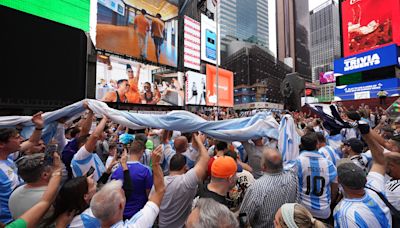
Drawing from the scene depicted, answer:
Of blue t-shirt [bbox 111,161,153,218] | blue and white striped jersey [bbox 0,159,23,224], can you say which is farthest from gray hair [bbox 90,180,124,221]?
blue and white striped jersey [bbox 0,159,23,224]

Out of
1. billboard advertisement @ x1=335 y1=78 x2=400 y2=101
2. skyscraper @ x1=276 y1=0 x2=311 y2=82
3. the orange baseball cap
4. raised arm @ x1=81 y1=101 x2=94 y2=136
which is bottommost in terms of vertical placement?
the orange baseball cap

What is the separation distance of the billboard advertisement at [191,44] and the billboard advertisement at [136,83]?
2.74 meters

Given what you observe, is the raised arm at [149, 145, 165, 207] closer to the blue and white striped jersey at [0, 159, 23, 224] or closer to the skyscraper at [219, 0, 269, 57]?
the blue and white striped jersey at [0, 159, 23, 224]

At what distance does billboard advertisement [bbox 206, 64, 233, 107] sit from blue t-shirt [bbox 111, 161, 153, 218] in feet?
67.9

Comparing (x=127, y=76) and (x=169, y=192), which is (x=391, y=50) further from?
(x=169, y=192)

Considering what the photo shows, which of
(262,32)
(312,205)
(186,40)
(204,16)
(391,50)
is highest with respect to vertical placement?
(262,32)

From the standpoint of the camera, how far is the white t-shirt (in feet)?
4.65

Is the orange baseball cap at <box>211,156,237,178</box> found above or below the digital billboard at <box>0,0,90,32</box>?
below

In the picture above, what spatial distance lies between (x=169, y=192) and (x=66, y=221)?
2.94ft

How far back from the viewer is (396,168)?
2.08 metres

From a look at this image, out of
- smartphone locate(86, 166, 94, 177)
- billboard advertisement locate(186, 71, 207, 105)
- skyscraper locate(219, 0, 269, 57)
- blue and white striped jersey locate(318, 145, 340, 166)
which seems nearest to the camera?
smartphone locate(86, 166, 94, 177)

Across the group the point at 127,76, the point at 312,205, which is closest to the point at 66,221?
the point at 312,205

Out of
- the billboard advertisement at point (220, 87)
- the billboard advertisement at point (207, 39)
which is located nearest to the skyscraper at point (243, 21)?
the billboard advertisement at point (207, 39)

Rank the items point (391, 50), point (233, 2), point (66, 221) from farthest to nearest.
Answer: point (233, 2), point (391, 50), point (66, 221)
